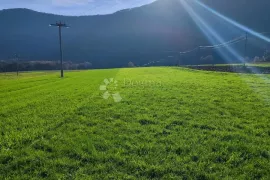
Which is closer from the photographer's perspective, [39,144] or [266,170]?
[266,170]

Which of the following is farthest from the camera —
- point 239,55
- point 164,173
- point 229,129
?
point 239,55

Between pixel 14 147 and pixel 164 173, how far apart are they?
4.35m

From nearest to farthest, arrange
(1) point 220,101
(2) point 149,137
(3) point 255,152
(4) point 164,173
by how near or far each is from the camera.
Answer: (4) point 164,173 < (3) point 255,152 < (2) point 149,137 < (1) point 220,101

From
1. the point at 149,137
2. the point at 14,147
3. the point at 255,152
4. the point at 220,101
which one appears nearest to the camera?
the point at 255,152

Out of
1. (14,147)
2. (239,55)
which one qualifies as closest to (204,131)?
(14,147)

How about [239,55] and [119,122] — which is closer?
[119,122]

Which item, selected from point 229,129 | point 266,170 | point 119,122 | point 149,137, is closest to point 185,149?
point 149,137

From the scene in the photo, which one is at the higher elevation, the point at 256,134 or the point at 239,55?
the point at 239,55

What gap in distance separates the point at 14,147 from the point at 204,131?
5815mm

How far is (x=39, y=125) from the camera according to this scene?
948cm

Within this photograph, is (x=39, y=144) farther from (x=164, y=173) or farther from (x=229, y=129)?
(x=229, y=129)

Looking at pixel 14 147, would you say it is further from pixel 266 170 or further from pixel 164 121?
pixel 266 170

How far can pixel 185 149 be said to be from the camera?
6879mm

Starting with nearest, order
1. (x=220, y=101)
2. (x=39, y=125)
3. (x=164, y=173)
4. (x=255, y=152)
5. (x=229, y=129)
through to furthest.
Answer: (x=164, y=173)
(x=255, y=152)
(x=229, y=129)
(x=39, y=125)
(x=220, y=101)
